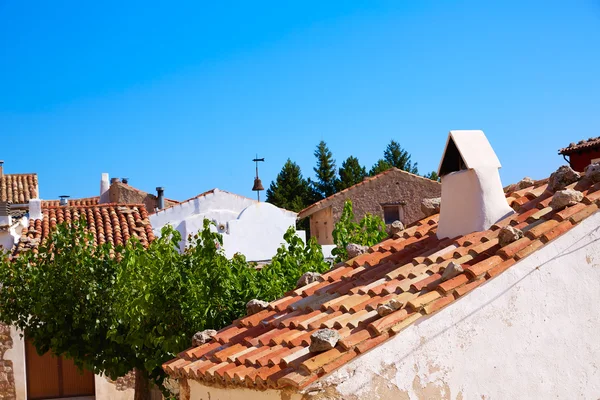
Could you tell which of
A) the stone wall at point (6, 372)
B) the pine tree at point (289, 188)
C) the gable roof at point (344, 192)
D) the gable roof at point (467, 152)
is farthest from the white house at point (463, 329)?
the pine tree at point (289, 188)

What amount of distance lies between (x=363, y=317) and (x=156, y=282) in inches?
186

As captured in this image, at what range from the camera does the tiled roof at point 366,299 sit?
604 cm

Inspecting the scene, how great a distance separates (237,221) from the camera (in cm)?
2572

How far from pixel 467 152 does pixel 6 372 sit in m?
14.9

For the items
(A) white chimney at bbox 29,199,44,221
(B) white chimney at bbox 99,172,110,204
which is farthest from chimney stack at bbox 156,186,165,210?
(A) white chimney at bbox 29,199,44,221

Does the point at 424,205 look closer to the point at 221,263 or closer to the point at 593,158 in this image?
the point at 221,263

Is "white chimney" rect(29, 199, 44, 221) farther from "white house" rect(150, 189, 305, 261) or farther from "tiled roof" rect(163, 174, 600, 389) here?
"tiled roof" rect(163, 174, 600, 389)

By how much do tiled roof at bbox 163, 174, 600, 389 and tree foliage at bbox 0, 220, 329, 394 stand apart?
2176mm

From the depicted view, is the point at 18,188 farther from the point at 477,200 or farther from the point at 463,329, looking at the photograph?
the point at 463,329

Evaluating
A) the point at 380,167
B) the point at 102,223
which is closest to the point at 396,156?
the point at 380,167

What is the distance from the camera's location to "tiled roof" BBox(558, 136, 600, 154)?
2521 cm

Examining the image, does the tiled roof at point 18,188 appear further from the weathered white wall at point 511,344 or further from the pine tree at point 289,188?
the weathered white wall at point 511,344

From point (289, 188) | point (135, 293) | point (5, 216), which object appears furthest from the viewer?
point (289, 188)

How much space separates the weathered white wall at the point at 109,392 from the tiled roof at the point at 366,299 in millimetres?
12232
